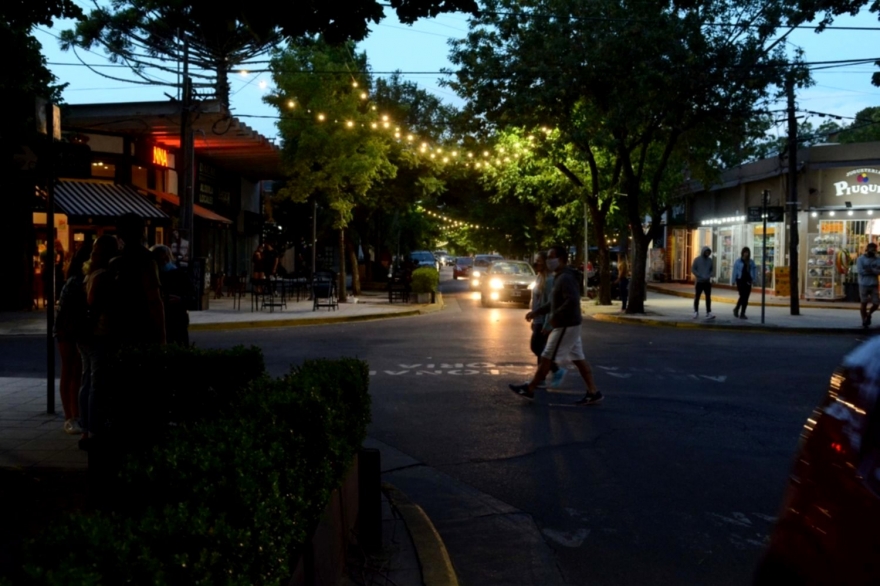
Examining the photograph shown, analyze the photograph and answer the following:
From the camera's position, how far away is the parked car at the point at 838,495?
273 centimetres

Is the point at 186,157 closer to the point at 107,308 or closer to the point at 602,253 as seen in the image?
the point at 602,253

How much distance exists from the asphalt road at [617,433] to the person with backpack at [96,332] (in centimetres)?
268

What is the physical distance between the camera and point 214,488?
3.24 meters

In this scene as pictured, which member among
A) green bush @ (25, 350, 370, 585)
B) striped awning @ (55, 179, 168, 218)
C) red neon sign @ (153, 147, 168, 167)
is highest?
red neon sign @ (153, 147, 168, 167)

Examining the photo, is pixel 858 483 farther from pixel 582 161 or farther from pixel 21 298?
pixel 582 161

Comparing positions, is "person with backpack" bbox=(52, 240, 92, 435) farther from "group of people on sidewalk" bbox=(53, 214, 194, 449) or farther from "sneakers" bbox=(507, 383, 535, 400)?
"sneakers" bbox=(507, 383, 535, 400)

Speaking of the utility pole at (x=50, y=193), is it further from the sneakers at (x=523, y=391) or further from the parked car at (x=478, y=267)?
the parked car at (x=478, y=267)

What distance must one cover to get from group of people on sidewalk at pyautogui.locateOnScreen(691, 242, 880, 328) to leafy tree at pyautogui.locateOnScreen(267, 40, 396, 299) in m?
10.7

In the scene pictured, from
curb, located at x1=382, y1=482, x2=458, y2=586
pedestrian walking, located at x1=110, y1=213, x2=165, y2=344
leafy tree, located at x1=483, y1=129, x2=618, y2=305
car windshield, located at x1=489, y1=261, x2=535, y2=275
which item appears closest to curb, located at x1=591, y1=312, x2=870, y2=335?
leafy tree, located at x1=483, y1=129, x2=618, y2=305

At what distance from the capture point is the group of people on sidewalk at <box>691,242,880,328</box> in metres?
20.9

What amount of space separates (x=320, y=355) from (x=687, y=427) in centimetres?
736

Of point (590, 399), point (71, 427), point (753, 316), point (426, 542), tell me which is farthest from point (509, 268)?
point (426, 542)

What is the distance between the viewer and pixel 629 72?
23531 millimetres

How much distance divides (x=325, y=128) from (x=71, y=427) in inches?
822
